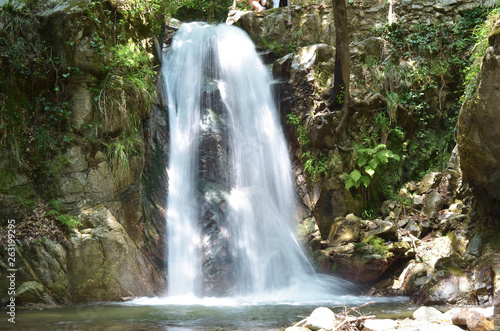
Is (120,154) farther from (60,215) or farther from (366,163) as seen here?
(366,163)

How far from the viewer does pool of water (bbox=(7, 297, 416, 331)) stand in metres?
4.74

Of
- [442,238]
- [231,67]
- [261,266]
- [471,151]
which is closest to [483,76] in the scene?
[471,151]

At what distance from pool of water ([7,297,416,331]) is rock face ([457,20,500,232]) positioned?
2.36 meters

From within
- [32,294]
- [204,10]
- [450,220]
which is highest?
[204,10]

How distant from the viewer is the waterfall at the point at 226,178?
8.05m

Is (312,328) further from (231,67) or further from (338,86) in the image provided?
(231,67)

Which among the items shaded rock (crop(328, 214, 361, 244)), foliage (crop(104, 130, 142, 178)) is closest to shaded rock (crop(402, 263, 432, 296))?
shaded rock (crop(328, 214, 361, 244))

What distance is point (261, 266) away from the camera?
8336 millimetres

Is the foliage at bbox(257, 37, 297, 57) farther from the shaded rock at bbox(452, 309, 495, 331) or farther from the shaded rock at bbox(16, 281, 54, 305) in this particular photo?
the shaded rock at bbox(452, 309, 495, 331)

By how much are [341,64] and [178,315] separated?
6867 mm

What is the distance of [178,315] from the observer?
5.59 meters

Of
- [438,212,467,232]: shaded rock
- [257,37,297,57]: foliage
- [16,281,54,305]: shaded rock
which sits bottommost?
[16,281,54,305]: shaded rock

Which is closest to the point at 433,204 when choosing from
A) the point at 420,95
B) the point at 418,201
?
the point at 418,201

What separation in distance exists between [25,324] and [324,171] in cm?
700
